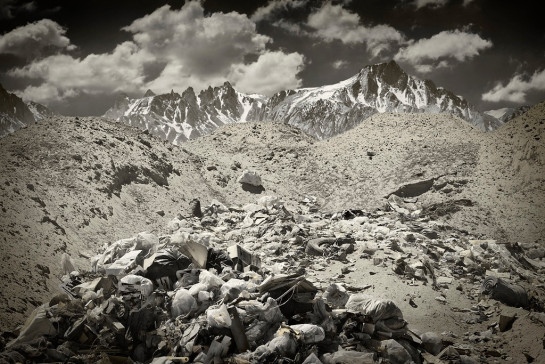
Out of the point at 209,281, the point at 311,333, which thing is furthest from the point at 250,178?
the point at 311,333

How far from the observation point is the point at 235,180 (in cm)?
1822

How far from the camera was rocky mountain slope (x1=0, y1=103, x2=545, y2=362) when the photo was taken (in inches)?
348

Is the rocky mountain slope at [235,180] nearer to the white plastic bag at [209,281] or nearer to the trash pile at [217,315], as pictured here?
the trash pile at [217,315]

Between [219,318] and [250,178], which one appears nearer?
[219,318]

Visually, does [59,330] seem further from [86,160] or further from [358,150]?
[358,150]

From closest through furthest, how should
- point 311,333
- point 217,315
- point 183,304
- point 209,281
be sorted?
1. point 311,333
2. point 217,315
3. point 183,304
4. point 209,281

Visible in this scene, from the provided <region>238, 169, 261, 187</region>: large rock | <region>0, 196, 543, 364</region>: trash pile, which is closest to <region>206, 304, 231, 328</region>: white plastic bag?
<region>0, 196, 543, 364</region>: trash pile

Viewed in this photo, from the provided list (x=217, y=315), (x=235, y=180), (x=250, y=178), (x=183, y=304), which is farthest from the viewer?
(x=235, y=180)

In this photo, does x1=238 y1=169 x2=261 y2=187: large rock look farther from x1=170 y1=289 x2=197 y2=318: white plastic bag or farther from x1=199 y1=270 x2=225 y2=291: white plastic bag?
x1=170 y1=289 x2=197 y2=318: white plastic bag

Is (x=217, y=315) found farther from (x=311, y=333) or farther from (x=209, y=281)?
(x=311, y=333)

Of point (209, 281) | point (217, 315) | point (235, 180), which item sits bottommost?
point (217, 315)

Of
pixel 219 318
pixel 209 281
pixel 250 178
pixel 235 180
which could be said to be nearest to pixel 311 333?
pixel 219 318

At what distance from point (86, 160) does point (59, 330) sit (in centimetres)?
1022

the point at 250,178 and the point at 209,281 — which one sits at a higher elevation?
the point at 250,178
